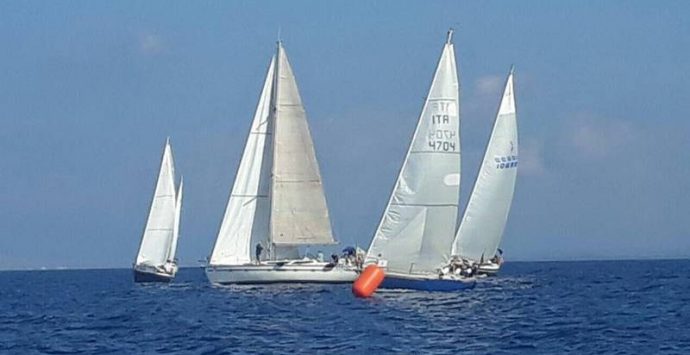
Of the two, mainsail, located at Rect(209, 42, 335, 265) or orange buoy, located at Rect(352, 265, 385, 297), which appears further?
mainsail, located at Rect(209, 42, 335, 265)

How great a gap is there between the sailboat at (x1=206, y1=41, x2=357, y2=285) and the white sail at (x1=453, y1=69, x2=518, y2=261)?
988 cm

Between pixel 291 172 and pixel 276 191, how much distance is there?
123cm

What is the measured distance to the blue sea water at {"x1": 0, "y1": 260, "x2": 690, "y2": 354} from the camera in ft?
114

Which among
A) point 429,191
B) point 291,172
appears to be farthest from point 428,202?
point 291,172

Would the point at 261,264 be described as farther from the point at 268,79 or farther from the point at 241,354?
the point at 241,354

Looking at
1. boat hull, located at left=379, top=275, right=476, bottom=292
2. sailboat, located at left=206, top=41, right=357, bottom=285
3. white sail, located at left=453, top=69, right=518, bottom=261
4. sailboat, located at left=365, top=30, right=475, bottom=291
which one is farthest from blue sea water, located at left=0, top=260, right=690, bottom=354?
white sail, located at left=453, top=69, right=518, bottom=261

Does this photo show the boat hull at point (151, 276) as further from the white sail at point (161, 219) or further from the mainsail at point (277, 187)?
the mainsail at point (277, 187)

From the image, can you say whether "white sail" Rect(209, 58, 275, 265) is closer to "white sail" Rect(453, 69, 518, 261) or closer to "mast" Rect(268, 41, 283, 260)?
"mast" Rect(268, 41, 283, 260)

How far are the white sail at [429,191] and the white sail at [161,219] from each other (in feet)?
92.7

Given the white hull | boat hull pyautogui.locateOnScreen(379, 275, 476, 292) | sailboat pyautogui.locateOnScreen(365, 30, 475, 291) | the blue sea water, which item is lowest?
the blue sea water

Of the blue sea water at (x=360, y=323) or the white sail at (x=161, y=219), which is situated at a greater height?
the white sail at (x=161, y=219)

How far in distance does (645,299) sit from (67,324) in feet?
76.1

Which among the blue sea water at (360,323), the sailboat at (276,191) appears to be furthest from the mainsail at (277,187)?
the blue sea water at (360,323)

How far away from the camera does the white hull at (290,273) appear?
64.6 m
